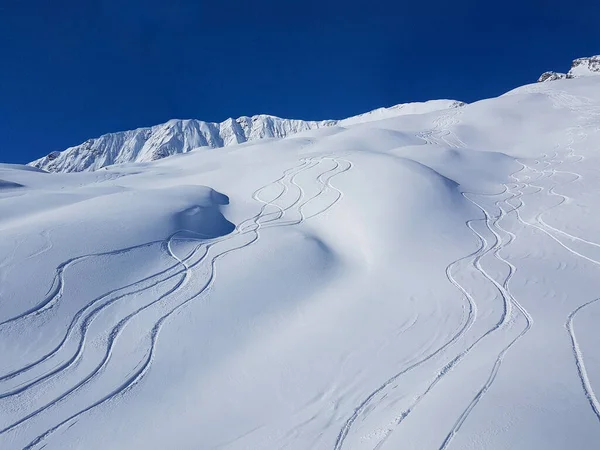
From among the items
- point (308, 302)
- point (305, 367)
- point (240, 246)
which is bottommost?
point (305, 367)

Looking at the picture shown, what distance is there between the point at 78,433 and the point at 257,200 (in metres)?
10.9

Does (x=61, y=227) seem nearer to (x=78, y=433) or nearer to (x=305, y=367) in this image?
(x=78, y=433)

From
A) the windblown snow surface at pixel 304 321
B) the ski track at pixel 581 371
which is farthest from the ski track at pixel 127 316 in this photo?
the ski track at pixel 581 371

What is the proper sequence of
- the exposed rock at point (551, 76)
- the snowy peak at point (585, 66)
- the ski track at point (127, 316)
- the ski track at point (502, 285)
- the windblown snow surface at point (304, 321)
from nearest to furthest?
the ski track at point (502, 285) < the windblown snow surface at point (304, 321) < the ski track at point (127, 316) < the snowy peak at point (585, 66) < the exposed rock at point (551, 76)

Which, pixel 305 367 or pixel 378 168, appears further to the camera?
pixel 378 168

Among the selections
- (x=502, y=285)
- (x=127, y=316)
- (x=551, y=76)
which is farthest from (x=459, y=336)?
(x=551, y=76)

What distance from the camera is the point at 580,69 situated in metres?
100

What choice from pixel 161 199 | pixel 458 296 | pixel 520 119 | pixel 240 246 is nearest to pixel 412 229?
pixel 458 296

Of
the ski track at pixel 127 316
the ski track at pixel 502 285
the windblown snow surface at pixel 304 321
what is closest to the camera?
the ski track at pixel 502 285

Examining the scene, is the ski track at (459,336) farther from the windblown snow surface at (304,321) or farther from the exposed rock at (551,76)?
the exposed rock at (551,76)

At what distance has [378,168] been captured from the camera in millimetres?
16000

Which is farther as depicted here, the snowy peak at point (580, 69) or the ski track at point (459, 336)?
the snowy peak at point (580, 69)

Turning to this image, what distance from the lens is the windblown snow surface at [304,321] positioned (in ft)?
16.6

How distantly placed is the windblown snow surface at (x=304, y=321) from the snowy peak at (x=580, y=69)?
109m
